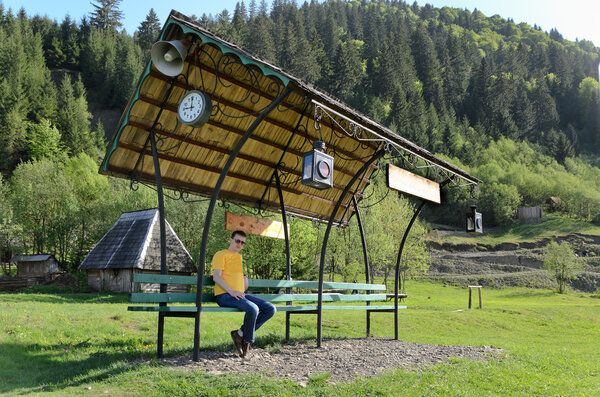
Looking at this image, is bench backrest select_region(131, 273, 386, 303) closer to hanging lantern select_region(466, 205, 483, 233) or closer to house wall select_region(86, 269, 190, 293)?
hanging lantern select_region(466, 205, 483, 233)

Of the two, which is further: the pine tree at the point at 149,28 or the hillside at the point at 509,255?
the pine tree at the point at 149,28

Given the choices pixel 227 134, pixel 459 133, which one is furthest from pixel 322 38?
pixel 227 134

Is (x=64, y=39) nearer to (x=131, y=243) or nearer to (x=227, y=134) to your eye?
(x=131, y=243)

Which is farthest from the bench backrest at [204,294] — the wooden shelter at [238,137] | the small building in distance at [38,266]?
the small building in distance at [38,266]

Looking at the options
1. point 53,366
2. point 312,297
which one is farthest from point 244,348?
point 53,366

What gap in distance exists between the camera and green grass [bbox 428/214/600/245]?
268ft

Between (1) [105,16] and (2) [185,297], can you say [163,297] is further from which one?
(1) [105,16]

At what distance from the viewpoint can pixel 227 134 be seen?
35.5ft

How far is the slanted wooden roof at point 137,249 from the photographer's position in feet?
106

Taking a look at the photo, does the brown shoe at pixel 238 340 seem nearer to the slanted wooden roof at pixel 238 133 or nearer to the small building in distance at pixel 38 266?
the slanted wooden roof at pixel 238 133

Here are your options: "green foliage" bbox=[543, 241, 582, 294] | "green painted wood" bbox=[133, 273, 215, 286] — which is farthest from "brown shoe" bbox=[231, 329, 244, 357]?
"green foliage" bbox=[543, 241, 582, 294]

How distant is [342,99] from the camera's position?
119 m

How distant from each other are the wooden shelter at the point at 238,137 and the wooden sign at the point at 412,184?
33 cm

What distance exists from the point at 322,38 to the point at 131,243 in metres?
119
